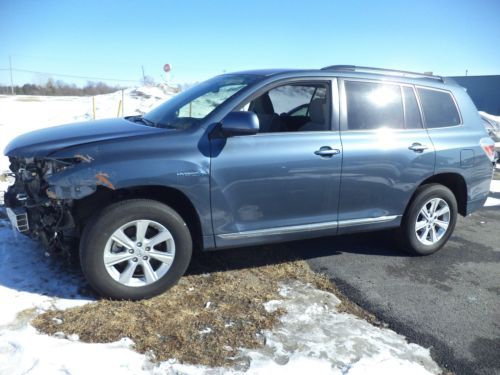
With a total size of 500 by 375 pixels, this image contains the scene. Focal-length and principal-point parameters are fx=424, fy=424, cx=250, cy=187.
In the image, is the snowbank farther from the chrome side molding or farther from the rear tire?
the rear tire

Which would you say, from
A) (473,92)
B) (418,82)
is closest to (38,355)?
(418,82)

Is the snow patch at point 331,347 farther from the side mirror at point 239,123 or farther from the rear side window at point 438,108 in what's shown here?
the rear side window at point 438,108

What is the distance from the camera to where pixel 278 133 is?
3613 millimetres

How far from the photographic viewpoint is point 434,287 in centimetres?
395

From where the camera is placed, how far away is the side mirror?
3260 mm

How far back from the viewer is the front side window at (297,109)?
151 inches

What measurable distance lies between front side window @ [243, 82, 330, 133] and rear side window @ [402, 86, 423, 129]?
0.94m

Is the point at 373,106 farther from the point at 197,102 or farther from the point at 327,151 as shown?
the point at 197,102

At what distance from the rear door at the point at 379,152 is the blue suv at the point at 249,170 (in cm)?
1

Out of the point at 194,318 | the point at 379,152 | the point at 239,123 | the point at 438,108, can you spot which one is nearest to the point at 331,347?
the point at 194,318

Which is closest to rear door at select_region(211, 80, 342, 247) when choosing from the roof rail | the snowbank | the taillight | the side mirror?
the side mirror

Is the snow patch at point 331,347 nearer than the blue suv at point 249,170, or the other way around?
the snow patch at point 331,347

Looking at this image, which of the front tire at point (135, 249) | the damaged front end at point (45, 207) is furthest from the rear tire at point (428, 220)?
the damaged front end at point (45, 207)

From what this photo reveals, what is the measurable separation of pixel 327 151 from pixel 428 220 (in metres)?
1.64
